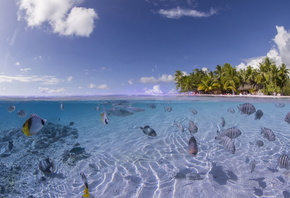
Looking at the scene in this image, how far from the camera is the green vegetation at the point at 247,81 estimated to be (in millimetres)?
44406

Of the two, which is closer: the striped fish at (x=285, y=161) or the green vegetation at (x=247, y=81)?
the striped fish at (x=285, y=161)

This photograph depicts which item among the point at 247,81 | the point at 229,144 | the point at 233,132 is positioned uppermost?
the point at 247,81

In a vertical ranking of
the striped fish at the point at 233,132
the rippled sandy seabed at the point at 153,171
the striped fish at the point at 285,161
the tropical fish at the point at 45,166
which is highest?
the striped fish at the point at 233,132

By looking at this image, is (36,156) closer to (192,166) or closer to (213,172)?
(192,166)

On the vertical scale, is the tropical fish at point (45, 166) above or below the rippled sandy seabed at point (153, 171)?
above

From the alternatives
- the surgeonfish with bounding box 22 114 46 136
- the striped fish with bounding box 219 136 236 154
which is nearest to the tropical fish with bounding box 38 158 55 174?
the surgeonfish with bounding box 22 114 46 136

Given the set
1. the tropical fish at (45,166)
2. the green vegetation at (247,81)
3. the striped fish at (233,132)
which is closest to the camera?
the tropical fish at (45,166)

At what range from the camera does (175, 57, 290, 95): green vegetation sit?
44406 mm

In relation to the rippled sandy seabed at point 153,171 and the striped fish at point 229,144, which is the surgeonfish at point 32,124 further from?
the striped fish at point 229,144

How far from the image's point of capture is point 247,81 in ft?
165

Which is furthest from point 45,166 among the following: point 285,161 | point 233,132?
point 285,161

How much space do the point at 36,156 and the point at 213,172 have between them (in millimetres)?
7195

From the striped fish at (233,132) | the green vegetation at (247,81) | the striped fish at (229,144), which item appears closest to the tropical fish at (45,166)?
the striped fish at (229,144)

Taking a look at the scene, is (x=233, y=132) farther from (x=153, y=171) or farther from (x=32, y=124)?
(x=32, y=124)
